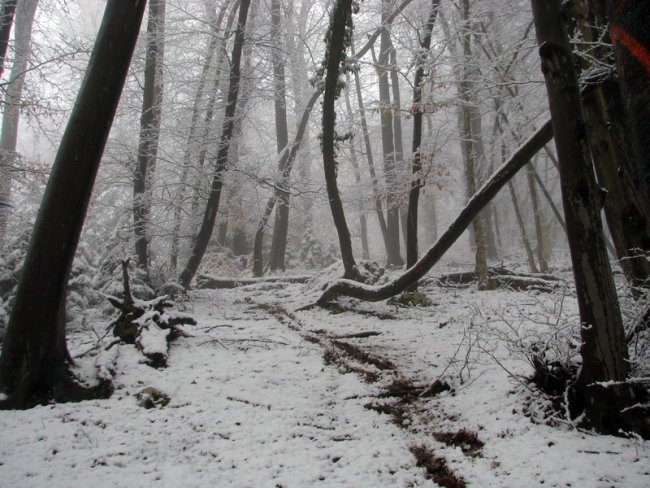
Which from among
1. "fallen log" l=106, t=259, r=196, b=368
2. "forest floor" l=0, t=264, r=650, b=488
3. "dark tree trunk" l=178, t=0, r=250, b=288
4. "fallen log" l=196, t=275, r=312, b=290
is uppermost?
"dark tree trunk" l=178, t=0, r=250, b=288

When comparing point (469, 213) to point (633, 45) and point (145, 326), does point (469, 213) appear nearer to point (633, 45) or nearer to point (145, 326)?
point (633, 45)

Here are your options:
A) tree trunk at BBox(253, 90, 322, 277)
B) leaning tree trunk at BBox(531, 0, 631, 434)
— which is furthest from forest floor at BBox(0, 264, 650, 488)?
tree trunk at BBox(253, 90, 322, 277)

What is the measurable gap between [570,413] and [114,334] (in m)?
4.95

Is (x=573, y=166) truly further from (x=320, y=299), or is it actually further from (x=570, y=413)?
(x=320, y=299)

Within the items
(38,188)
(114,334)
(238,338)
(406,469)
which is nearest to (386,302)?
(238,338)

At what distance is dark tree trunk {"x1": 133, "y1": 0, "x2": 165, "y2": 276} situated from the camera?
8.87 metres

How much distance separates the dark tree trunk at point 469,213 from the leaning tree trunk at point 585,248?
1.13 m

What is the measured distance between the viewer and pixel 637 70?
1.30 meters

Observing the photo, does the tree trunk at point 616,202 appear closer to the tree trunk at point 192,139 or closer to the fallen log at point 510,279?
the fallen log at point 510,279

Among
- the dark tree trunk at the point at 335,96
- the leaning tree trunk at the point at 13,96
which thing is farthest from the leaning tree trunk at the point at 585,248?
the leaning tree trunk at the point at 13,96

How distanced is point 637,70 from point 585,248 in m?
1.76

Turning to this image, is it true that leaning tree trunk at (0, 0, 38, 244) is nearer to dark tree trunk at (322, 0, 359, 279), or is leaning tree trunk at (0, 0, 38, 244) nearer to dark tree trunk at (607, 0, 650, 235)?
dark tree trunk at (322, 0, 359, 279)

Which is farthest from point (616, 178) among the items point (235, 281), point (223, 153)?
point (235, 281)

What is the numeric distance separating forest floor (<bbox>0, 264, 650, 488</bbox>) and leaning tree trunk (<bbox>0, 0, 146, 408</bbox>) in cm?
25
